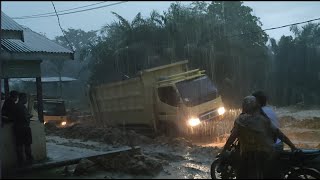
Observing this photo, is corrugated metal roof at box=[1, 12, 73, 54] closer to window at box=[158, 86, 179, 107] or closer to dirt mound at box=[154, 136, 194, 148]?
window at box=[158, 86, 179, 107]

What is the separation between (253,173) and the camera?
21.0 feet

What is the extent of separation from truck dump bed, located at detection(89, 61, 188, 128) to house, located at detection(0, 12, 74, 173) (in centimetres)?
464

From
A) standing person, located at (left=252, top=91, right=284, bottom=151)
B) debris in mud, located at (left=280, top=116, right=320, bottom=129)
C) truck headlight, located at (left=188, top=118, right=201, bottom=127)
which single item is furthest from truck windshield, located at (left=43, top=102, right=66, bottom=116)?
standing person, located at (left=252, top=91, right=284, bottom=151)

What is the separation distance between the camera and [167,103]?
14.5 meters

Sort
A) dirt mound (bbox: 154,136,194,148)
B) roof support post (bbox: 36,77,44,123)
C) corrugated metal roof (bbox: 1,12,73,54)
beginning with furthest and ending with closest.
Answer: dirt mound (bbox: 154,136,194,148) → roof support post (bbox: 36,77,44,123) → corrugated metal roof (bbox: 1,12,73,54)

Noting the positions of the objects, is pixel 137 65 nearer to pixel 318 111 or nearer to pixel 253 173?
pixel 318 111

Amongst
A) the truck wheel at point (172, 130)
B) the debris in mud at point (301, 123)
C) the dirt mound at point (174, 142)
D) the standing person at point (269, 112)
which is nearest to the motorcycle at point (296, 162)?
the standing person at point (269, 112)

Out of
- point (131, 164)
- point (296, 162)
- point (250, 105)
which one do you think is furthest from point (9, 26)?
point (296, 162)

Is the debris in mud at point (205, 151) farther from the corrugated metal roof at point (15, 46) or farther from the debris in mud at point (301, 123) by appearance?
the debris in mud at point (301, 123)

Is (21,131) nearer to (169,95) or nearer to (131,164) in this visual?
(131,164)

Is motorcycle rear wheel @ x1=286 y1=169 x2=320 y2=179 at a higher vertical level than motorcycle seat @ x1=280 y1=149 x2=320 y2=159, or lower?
lower

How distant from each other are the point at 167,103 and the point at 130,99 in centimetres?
204

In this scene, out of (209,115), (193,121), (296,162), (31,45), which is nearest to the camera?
(296,162)

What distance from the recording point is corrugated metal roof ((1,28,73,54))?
32.0 ft
